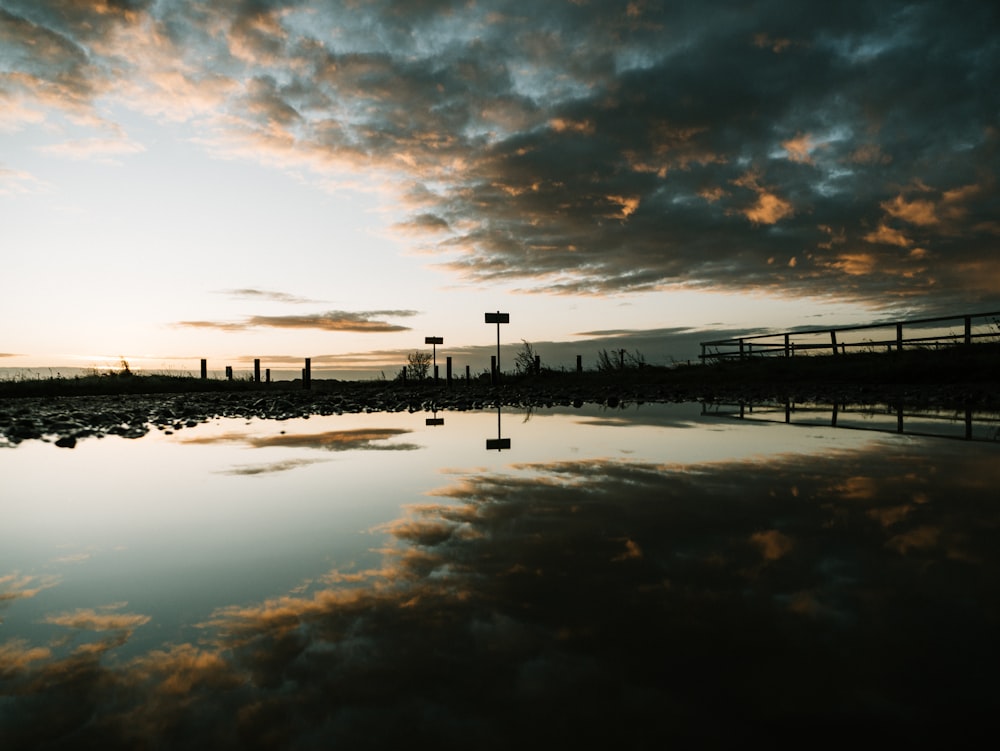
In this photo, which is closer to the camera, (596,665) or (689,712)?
(689,712)

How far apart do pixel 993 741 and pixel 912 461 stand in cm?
385

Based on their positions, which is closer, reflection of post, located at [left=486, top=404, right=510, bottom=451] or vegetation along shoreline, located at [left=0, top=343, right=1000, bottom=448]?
reflection of post, located at [left=486, top=404, right=510, bottom=451]

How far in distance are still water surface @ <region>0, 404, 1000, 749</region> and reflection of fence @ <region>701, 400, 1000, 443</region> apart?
258 cm

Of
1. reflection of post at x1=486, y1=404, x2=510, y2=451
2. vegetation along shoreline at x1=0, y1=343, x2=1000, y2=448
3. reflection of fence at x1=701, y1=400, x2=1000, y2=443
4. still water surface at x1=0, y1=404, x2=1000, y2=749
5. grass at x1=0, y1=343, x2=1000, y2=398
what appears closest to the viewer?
still water surface at x1=0, y1=404, x2=1000, y2=749

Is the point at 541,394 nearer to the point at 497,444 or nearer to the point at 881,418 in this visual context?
the point at 881,418

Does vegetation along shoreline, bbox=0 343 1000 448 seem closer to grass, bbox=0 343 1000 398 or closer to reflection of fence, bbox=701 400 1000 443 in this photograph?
grass, bbox=0 343 1000 398

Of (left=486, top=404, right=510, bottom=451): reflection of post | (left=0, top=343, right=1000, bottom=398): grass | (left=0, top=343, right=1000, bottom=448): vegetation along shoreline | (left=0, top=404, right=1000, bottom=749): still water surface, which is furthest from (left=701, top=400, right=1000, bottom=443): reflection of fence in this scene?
(left=0, top=343, right=1000, bottom=398): grass

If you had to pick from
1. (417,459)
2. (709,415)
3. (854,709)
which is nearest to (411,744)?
(854,709)

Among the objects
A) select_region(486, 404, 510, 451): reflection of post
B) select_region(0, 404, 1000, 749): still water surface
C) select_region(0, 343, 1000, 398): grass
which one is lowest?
select_region(0, 404, 1000, 749): still water surface

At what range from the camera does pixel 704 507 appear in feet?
10.3

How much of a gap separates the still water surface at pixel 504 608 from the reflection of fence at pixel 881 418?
2.58 m

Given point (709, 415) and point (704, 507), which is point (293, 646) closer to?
point (704, 507)

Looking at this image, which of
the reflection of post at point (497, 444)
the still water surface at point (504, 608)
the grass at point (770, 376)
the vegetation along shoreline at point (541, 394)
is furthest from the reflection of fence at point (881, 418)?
the grass at point (770, 376)

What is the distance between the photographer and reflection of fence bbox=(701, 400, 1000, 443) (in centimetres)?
617
